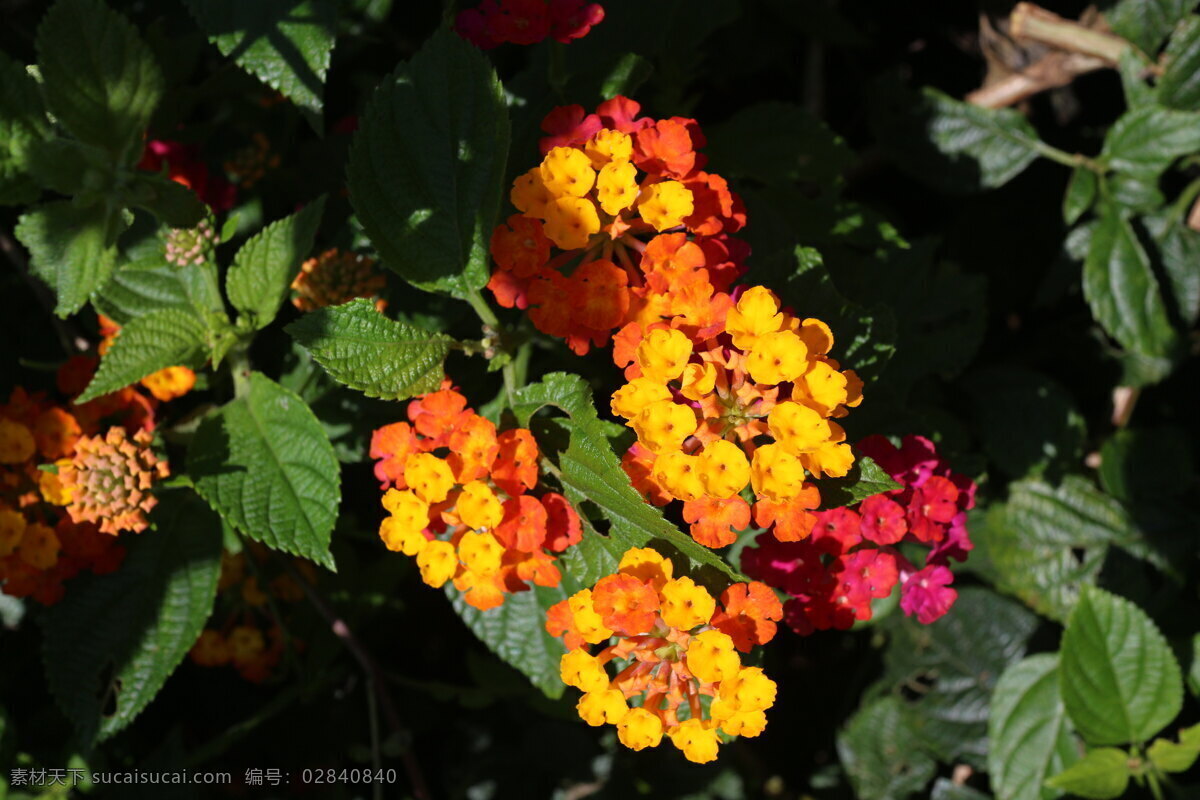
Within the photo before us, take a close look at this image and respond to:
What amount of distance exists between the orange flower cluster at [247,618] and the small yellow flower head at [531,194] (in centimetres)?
89

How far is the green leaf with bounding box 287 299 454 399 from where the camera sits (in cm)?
112

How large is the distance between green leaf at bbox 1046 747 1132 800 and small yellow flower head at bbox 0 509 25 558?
1648mm

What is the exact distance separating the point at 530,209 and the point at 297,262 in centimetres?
37

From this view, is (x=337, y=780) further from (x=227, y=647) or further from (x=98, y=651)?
(x=98, y=651)

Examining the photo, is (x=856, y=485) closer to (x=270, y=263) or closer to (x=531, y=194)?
(x=531, y=194)

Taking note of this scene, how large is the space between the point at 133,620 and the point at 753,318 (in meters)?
1.06

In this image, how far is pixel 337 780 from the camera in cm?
195

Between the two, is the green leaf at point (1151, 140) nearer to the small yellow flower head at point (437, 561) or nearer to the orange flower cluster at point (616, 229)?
the orange flower cluster at point (616, 229)

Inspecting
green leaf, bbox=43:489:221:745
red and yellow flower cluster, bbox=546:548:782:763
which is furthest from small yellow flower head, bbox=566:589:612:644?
green leaf, bbox=43:489:221:745

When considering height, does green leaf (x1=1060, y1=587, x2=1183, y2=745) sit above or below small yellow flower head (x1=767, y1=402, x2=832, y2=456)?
below

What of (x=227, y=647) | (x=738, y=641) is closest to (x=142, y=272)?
(x=227, y=647)

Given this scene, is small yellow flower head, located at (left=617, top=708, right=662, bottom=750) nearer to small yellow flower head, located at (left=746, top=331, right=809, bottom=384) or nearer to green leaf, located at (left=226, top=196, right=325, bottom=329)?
small yellow flower head, located at (left=746, top=331, right=809, bottom=384)

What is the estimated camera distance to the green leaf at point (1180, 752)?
1.70m

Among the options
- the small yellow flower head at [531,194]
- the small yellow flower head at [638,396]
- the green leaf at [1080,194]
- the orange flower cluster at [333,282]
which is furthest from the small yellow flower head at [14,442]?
the green leaf at [1080,194]
